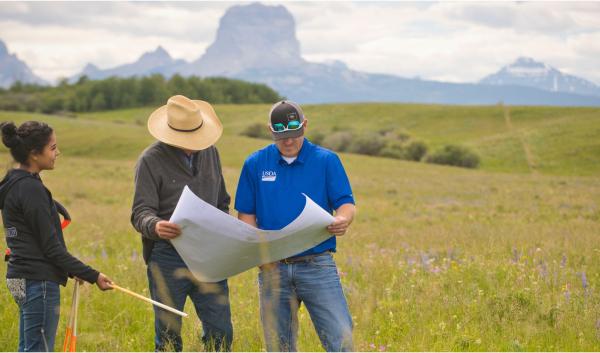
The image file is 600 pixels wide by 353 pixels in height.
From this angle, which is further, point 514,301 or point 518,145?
point 518,145

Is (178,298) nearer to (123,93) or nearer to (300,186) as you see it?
(300,186)

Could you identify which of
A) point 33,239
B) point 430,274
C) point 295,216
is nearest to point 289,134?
point 295,216

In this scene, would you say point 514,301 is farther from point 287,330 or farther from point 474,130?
point 474,130

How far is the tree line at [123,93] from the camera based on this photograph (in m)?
112

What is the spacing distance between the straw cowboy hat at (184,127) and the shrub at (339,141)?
57676 millimetres

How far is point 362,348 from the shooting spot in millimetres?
5551

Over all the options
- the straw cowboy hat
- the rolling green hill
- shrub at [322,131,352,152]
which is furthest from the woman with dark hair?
shrub at [322,131,352,152]

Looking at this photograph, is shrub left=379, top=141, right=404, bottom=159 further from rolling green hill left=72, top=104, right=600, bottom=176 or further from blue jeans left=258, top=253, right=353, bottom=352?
blue jeans left=258, top=253, right=353, bottom=352

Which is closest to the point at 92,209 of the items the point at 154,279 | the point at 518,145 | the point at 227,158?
the point at 154,279

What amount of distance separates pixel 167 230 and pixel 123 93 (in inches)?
4811

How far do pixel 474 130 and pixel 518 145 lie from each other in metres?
14.3

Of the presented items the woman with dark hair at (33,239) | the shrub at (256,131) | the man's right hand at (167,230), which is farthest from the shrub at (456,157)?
the woman with dark hair at (33,239)

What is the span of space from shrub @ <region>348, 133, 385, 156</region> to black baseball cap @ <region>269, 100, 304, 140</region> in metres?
57.7

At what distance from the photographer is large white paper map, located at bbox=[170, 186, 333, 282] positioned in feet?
14.8
